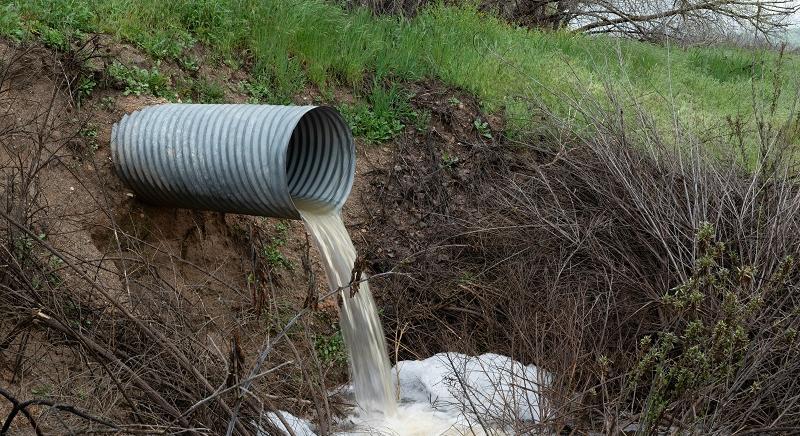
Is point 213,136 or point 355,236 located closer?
point 213,136

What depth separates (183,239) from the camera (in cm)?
553

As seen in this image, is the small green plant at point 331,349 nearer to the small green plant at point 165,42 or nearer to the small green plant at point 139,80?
the small green plant at point 139,80

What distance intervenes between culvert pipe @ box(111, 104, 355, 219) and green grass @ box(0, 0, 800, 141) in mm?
967

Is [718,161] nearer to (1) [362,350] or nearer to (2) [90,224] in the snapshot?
(1) [362,350]

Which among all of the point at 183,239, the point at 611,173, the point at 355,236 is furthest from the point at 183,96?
the point at 611,173

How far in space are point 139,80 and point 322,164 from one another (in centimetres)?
129

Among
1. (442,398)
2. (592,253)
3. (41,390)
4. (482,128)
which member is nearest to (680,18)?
(482,128)

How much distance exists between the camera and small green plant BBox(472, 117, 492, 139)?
7686 millimetres

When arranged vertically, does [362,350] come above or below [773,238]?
below

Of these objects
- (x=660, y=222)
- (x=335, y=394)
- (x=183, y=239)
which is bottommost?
(x=335, y=394)

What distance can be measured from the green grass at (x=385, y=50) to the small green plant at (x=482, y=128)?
0.22 meters

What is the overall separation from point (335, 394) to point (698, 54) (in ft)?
30.9

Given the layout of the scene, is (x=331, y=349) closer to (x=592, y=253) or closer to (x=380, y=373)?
(x=380, y=373)

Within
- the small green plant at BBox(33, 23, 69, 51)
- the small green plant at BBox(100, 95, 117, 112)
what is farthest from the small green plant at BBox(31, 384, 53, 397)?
the small green plant at BBox(33, 23, 69, 51)
